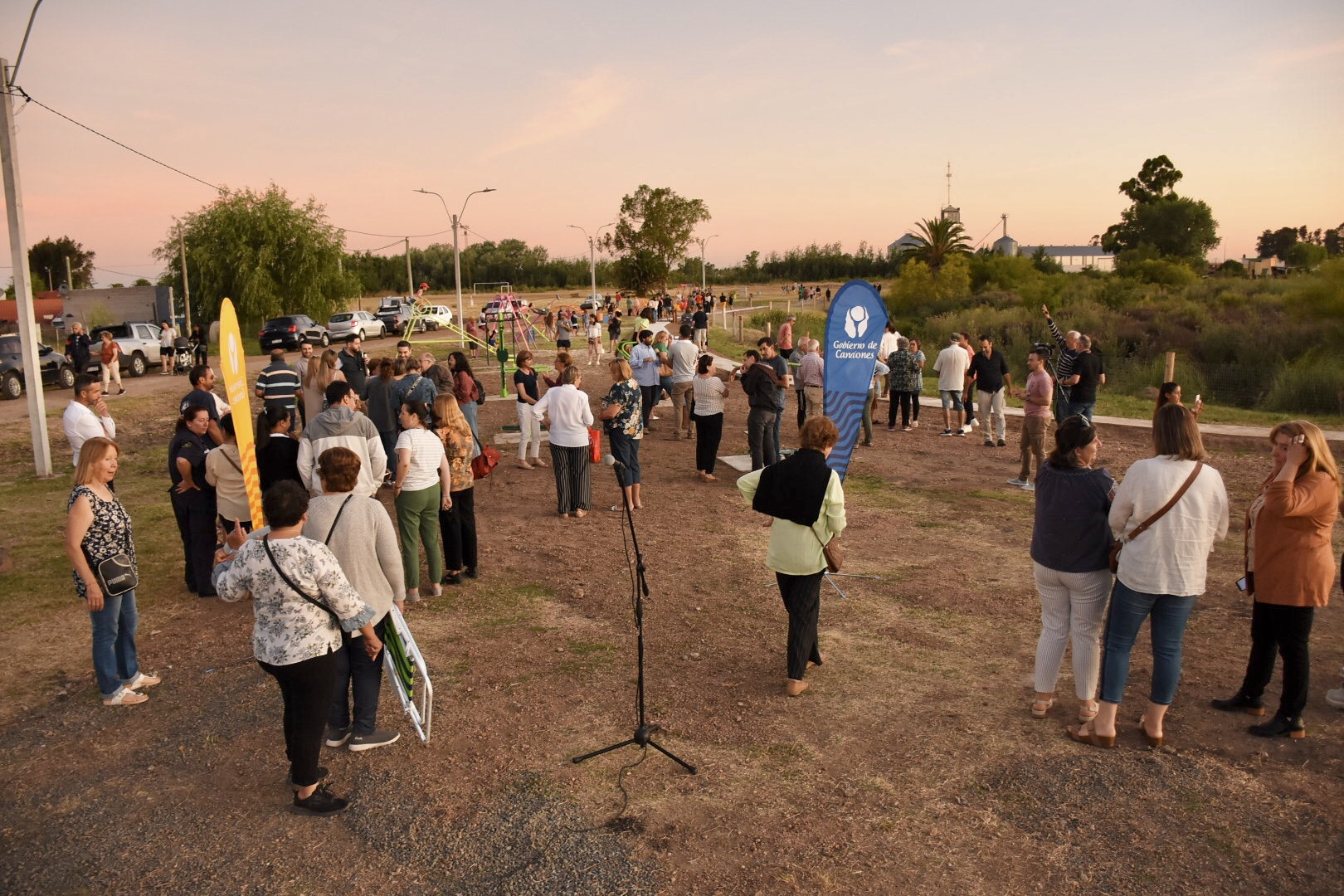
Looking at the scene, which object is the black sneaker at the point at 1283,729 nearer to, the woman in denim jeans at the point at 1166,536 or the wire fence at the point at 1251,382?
the woman in denim jeans at the point at 1166,536

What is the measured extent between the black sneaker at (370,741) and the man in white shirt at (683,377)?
9515 mm

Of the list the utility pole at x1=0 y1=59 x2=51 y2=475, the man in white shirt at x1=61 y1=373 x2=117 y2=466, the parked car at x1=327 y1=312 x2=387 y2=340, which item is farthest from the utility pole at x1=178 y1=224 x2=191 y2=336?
the man in white shirt at x1=61 y1=373 x2=117 y2=466

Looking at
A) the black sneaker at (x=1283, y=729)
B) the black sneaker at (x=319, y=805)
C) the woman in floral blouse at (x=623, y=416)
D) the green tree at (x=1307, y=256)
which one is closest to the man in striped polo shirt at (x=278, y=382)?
the woman in floral blouse at (x=623, y=416)

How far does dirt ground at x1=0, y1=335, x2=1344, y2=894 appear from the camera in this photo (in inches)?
158

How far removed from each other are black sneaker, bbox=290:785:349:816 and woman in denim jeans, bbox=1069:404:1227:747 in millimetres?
3979

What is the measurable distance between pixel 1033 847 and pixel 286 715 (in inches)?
137

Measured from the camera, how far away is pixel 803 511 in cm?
529

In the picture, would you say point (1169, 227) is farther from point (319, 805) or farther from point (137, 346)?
point (319, 805)

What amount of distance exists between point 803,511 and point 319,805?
116 inches

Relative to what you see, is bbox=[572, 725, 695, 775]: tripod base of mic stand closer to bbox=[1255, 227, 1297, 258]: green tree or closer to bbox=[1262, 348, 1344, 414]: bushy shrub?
bbox=[1262, 348, 1344, 414]: bushy shrub

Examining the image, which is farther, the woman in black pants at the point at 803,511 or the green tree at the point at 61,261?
the green tree at the point at 61,261

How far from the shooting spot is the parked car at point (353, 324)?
40.2m

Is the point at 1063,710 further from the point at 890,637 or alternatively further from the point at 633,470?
the point at 633,470

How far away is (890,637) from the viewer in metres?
6.66
